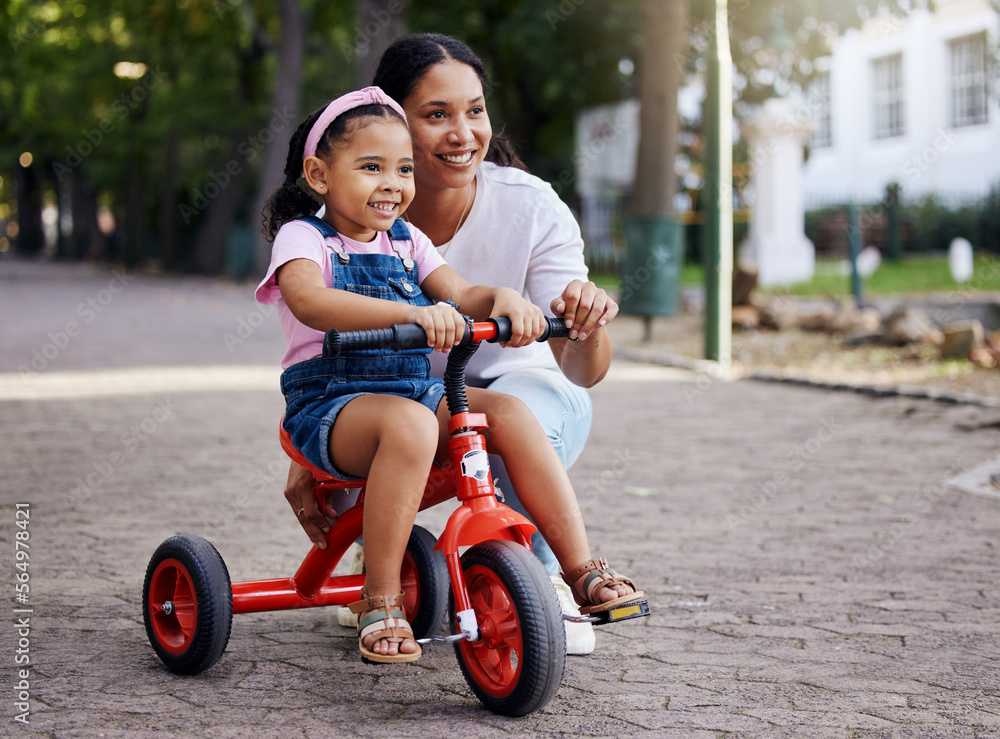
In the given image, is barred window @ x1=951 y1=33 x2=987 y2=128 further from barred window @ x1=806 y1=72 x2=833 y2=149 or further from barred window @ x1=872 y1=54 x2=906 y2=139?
barred window @ x1=806 y1=72 x2=833 y2=149

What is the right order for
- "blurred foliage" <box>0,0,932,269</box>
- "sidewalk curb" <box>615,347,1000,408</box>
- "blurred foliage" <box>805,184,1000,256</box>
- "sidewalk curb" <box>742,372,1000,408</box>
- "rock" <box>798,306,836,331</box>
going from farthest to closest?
"blurred foliage" <box>805,184,1000,256</box>, "blurred foliage" <box>0,0,932,269</box>, "rock" <box>798,306,836,331</box>, "sidewalk curb" <box>615,347,1000,408</box>, "sidewalk curb" <box>742,372,1000,408</box>

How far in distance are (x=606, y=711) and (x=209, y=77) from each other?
2927 centimetres

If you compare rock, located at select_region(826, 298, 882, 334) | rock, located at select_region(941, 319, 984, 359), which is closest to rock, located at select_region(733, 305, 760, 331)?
rock, located at select_region(826, 298, 882, 334)

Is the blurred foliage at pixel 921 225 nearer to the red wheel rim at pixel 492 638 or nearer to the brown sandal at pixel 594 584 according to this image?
the brown sandal at pixel 594 584

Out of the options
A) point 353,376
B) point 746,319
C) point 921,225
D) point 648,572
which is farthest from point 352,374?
point 921,225

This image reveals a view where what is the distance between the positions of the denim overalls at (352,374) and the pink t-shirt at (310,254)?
0.03m

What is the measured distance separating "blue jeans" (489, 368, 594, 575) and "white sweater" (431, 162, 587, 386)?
13cm

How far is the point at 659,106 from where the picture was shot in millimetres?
14312

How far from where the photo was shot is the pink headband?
2781mm

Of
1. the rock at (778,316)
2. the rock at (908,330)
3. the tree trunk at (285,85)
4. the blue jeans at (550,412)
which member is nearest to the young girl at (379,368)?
the blue jeans at (550,412)

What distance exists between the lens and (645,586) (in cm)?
388

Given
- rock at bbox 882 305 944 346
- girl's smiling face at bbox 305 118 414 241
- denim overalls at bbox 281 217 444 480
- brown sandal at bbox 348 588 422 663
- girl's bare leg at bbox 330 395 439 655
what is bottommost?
brown sandal at bbox 348 588 422 663

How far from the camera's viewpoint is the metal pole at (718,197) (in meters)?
10.1

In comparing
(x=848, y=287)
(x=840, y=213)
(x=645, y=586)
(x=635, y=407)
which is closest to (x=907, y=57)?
(x=840, y=213)
